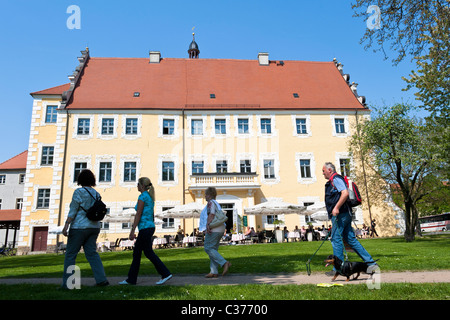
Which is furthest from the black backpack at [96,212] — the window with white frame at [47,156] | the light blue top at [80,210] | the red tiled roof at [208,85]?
the window with white frame at [47,156]

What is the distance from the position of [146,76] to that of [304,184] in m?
18.9

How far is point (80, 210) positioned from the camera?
5910 mm

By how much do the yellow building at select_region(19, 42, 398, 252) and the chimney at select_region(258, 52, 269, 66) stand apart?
5216mm

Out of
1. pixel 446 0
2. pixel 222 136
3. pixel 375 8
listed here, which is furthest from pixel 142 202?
pixel 222 136

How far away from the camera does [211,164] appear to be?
95.9 ft

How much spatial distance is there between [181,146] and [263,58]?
593 inches

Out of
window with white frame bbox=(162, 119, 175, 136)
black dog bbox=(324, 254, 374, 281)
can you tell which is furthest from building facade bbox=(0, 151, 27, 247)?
black dog bbox=(324, 254, 374, 281)

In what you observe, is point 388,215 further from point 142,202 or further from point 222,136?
point 142,202

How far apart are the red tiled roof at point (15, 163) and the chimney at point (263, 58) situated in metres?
33.8

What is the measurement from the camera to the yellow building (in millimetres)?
27750

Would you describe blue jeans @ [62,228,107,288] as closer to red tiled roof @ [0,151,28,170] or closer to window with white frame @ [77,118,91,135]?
window with white frame @ [77,118,91,135]

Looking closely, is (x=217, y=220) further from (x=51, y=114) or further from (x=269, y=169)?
(x=51, y=114)

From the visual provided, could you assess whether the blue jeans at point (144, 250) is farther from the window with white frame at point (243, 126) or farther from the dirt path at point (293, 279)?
the window with white frame at point (243, 126)

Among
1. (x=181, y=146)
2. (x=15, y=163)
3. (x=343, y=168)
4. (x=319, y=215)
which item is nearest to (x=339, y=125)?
(x=343, y=168)
